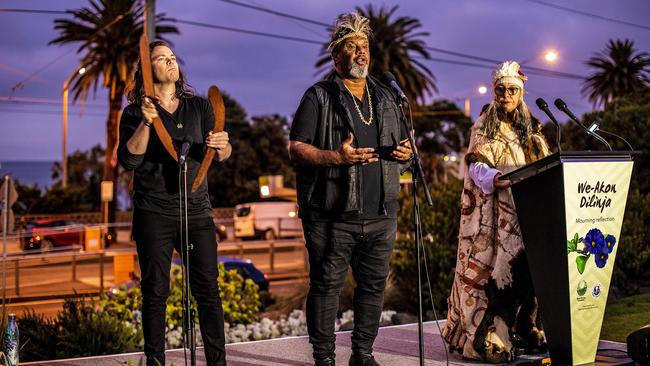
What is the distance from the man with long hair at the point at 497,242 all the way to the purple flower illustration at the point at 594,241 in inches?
27.8

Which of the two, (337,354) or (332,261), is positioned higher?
(332,261)

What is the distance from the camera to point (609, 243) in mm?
4953

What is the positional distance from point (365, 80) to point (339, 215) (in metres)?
0.82

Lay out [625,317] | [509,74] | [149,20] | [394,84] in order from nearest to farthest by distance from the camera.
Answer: [394,84] → [509,74] → [625,317] → [149,20]

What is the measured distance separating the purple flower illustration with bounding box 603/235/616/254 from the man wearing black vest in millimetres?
1249

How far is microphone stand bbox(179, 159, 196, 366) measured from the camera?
4152 mm

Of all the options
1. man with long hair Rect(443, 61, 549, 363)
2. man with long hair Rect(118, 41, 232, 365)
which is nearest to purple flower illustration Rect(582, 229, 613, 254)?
man with long hair Rect(443, 61, 549, 363)

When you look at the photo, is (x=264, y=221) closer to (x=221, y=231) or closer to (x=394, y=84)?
(x=221, y=231)

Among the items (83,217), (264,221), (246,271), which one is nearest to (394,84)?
(246,271)

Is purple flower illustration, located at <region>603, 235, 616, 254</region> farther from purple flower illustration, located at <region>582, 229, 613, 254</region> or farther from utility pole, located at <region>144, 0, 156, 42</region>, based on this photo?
utility pole, located at <region>144, 0, 156, 42</region>

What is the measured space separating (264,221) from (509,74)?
1171 inches

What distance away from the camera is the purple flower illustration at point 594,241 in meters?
4.84

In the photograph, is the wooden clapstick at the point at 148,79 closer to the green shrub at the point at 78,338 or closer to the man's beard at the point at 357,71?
the man's beard at the point at 357,71

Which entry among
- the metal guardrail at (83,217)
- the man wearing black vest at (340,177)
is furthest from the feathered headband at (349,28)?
the metal guardrail at (83,217)
